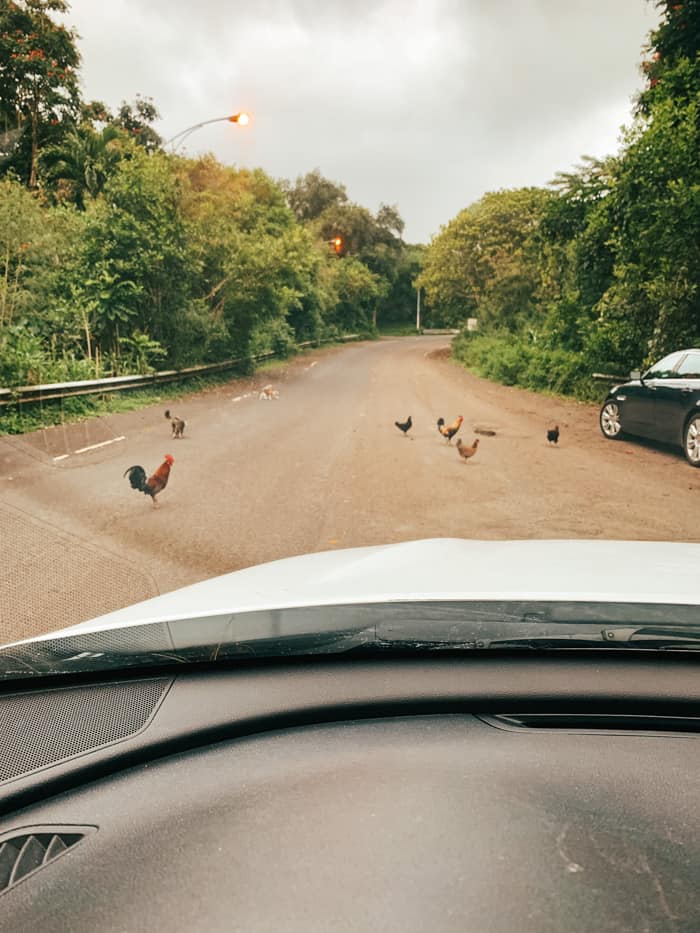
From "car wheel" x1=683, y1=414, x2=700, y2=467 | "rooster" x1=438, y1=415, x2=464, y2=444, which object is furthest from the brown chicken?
"car wheel" x1=683, y1=414, x2=700, y2=467

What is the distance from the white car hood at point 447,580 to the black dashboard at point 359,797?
0.67 feet

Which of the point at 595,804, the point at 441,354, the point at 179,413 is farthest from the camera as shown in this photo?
the point at 441,354

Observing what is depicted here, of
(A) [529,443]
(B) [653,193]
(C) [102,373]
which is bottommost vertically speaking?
(A) [529,443]

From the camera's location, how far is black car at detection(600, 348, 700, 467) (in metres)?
7.43

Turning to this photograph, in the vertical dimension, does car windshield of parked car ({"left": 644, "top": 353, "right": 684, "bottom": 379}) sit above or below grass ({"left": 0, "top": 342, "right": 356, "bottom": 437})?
above

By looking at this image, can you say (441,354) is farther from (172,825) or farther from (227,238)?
(172,825)

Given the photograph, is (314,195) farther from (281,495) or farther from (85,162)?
(281,495)

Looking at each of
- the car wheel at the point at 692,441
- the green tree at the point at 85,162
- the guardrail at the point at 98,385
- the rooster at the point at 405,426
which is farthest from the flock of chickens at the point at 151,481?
the green tree at the point at 85,162

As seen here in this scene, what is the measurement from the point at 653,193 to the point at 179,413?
8074 mm

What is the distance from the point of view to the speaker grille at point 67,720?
1.29 metres

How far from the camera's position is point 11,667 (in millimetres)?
1598

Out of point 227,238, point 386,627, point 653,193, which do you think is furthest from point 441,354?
point 386,627

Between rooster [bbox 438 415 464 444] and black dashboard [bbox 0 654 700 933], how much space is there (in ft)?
25.5

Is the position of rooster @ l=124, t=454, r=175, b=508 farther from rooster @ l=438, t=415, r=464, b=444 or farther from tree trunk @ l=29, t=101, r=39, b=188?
tree trunk @ l=29, t=101, r=39, b=188
